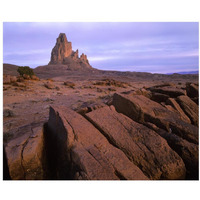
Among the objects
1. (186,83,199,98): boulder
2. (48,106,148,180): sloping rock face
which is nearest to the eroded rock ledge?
(48,106,148,180): sloping rock face

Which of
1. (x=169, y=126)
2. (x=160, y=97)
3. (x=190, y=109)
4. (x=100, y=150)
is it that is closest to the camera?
(x=100, y=150)

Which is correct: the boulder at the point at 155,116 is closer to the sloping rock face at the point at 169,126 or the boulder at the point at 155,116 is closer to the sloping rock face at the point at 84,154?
the sloping rock face at the point at 169,126

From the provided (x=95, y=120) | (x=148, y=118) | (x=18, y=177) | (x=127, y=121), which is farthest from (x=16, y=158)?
(x=148, y=118)

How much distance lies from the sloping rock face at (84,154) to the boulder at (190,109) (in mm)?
4897

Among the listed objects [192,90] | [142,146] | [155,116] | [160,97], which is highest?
[192,90]

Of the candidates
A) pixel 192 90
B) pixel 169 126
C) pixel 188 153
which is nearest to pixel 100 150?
pixel 188 153

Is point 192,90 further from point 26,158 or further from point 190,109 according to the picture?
point 26,158

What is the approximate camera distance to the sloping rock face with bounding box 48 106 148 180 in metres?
3.03

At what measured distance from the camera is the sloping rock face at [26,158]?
10.7 feet

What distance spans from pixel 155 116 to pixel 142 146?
175 centimetres

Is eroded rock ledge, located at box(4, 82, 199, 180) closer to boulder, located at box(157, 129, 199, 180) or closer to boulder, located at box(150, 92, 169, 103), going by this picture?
boulder, located at box(157, 129, 199, 180)

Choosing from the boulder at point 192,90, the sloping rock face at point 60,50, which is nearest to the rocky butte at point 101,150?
the boulder at point 192,90

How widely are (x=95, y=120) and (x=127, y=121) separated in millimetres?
1004

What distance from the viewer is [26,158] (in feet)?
10.9
